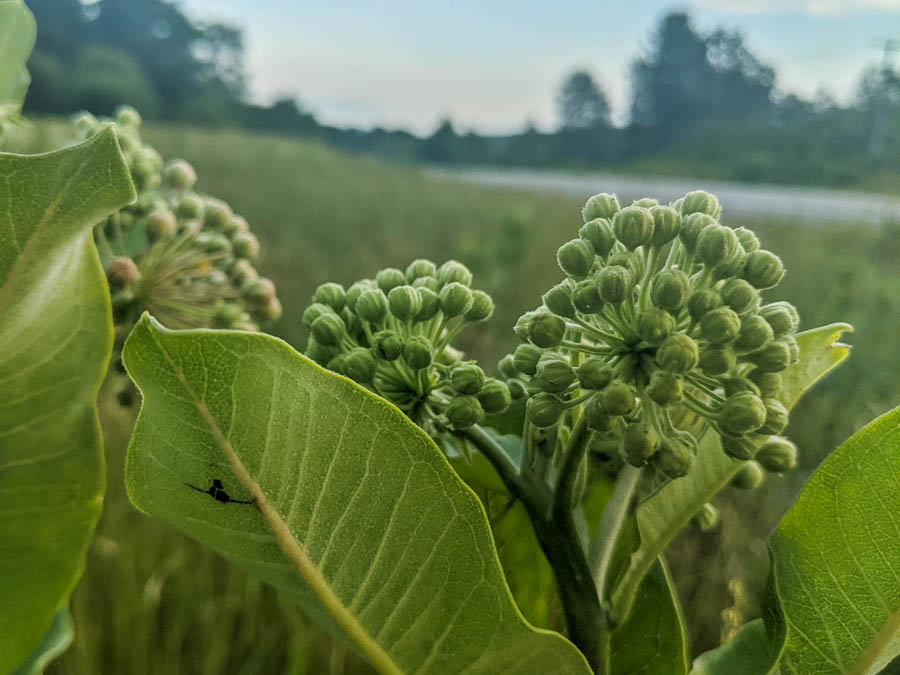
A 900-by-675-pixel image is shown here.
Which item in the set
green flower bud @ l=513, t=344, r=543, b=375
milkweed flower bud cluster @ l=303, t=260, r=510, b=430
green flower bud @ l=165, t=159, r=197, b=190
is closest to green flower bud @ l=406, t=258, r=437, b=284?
milkweed flower bud cluster @ l=303, t=260, r=510, b=430

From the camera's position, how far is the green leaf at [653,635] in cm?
41

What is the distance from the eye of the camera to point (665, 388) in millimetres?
333

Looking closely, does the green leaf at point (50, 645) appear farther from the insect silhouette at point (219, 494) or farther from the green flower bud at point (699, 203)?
the green flower bud at point (699, 203)

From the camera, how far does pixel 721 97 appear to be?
16.9 meters

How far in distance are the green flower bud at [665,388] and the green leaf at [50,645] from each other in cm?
31

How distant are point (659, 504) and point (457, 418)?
12cm

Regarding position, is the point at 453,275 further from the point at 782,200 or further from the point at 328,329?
the point at 782,200

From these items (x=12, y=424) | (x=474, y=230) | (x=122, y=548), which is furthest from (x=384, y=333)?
(x=474, y=230)

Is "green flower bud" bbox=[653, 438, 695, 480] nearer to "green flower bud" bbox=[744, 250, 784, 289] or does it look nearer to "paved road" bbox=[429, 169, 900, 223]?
"green flower bud" bbox=[744, 250, 784, 289]

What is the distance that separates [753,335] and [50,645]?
38cm

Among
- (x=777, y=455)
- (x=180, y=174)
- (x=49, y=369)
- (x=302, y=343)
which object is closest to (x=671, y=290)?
(x=777, y=455)

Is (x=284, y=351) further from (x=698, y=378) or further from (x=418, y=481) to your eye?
(x=698, y=378)

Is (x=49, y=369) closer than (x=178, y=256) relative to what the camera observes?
Yes

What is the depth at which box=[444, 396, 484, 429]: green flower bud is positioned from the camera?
355 millimetres
